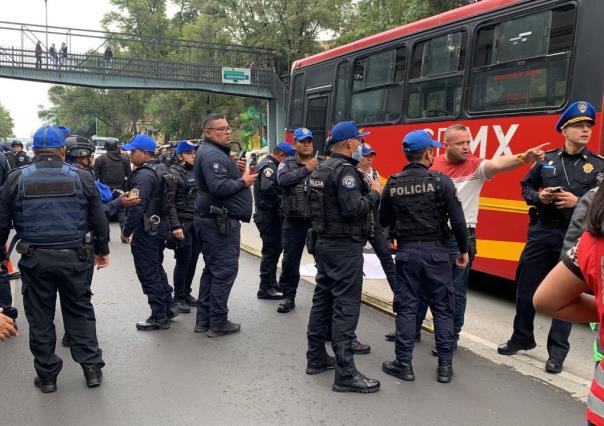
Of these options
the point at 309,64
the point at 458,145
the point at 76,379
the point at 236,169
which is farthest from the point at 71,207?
the point at 309,64

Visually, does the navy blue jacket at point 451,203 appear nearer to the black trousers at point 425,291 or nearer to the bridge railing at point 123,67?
the black trousers at point 425,291

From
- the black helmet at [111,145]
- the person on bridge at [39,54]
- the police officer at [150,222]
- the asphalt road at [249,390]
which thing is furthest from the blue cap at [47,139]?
the person on bridge at [39,54]

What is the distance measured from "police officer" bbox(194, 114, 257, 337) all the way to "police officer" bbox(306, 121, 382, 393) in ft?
3.73

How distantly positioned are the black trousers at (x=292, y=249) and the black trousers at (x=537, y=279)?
2.16 metres

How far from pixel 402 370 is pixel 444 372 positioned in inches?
11.6

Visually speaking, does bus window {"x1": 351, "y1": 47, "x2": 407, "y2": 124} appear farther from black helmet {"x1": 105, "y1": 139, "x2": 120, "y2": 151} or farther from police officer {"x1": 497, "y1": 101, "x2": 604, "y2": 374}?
black helmet {"x1": 105, "y1": 139, "x2": 120, "y2": 151}

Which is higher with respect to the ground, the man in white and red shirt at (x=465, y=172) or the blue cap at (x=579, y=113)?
the blue cap at (x=579, y=113)

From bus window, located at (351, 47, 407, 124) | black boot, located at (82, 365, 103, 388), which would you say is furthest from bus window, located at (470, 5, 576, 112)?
black boot, located at (82, 365, 103, 388)

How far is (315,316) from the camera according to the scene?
12.8ft

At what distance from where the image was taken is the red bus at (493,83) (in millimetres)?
4984

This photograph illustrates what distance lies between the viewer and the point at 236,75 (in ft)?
81.0

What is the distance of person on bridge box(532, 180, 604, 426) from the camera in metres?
1.47

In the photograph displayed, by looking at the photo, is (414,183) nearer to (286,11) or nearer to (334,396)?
(334,396)

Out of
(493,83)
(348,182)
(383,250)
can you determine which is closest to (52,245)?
(348,182)
